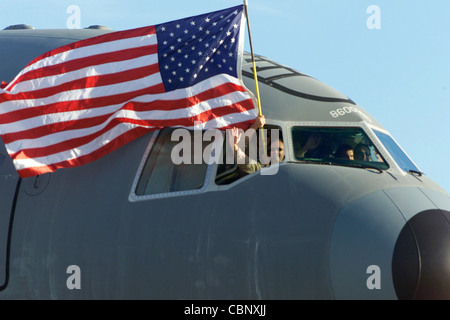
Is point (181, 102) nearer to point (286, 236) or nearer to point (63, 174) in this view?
point (63, 174)

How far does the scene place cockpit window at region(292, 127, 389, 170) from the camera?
36.6 feet

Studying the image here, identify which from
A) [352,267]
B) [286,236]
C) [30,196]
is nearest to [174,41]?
[30,196]

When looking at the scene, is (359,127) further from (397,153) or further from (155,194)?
(155,194)

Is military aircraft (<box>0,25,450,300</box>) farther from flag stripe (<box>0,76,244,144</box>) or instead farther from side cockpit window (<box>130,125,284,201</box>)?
flag stripe (<box>0,76,244,144</box>)

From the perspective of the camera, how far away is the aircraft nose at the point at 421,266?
9.48 metres

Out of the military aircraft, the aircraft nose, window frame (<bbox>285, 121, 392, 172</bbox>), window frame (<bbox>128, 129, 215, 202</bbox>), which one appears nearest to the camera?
the aircraft nose

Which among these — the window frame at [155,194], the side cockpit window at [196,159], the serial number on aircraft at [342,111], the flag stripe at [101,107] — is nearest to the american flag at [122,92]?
the flag stripe at [101,107]

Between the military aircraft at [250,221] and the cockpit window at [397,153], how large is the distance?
0.11 feet

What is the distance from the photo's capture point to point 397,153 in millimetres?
12102

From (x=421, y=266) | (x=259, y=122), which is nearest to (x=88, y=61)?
(x=259, y=122)

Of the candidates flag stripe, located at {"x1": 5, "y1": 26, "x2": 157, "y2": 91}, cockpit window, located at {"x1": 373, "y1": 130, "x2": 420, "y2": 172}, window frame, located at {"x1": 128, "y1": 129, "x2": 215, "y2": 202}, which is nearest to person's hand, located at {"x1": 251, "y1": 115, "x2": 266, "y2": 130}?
window frame, located at {"x1": 128, "y1": 129, "x2": 215, "y2": 202}

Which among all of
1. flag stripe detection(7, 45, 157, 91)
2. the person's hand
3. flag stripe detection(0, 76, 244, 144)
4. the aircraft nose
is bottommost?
the aircraft nose

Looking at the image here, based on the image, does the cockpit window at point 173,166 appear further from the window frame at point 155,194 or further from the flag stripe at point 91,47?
the flag stripe at point 91,47

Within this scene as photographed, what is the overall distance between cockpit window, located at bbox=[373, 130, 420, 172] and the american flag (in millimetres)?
2148
